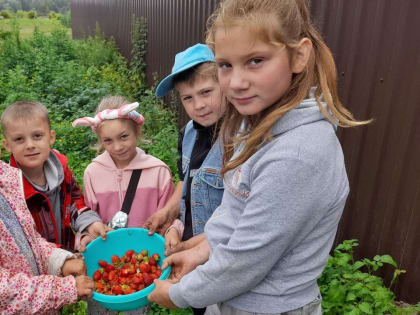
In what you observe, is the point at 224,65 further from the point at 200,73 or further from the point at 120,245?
the point at 120,245

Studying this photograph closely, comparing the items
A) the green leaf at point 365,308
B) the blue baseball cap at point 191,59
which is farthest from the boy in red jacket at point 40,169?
the green leaf at point 365,308

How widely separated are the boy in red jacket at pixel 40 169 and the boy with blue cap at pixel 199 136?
62 cm

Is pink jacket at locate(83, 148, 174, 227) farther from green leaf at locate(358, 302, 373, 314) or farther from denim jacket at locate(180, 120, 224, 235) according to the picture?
green leaf at locate(358, 302, 373, 314)

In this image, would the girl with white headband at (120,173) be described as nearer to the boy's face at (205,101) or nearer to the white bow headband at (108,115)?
the white bow headband at (108,115)

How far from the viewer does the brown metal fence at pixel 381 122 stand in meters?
2.56

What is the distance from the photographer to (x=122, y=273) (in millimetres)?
2102

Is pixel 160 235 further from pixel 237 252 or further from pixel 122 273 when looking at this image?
pixel 237 252

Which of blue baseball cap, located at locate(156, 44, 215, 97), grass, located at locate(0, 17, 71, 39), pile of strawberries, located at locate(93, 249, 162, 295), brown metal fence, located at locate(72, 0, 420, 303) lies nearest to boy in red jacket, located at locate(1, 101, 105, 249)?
pile of strawberries, located at locate(93, 249, 162, 295)

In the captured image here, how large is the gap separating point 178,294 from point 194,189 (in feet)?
2.52

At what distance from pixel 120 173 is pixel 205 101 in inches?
38.8

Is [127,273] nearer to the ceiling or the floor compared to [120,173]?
nearer to the floor

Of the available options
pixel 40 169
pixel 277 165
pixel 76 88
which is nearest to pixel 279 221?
pixel 277 165

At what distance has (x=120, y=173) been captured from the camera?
8.65 feet

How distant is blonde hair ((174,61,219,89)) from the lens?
79.7 inches
